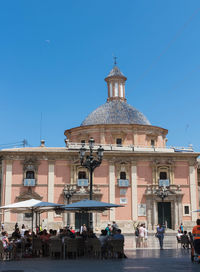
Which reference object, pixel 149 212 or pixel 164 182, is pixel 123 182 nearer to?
pixel 149 212

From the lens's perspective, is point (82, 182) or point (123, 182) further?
point (123, 182)

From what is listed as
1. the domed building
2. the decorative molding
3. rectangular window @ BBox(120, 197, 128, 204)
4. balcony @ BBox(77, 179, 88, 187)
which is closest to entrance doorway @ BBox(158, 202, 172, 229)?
the domed building

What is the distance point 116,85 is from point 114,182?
14.5 meters

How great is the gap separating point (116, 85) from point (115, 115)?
18.4 ft

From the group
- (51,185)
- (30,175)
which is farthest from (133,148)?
(30,175)

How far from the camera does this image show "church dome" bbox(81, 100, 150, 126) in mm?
40781

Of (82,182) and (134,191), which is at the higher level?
(82,182)

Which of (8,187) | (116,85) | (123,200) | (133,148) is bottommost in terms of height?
(123,200)

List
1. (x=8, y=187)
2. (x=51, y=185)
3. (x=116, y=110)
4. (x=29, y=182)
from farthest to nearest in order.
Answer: (x=116, y=110), (x=51, y=185), (x=29, y=182), (x=8, y=187)

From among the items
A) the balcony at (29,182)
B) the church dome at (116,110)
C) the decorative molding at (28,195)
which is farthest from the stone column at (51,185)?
the church dome at (116,110)

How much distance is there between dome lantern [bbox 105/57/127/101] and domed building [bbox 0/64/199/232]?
29.7ft

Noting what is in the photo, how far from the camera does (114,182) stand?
117ft

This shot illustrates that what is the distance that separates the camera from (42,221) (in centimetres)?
3381

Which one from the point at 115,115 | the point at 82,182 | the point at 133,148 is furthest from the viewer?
the point at 115,115
